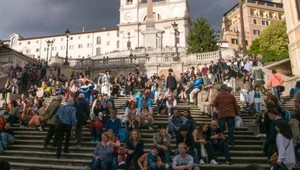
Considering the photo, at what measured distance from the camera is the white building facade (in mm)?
76625

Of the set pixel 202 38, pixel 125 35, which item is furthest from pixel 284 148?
pixel 125 35

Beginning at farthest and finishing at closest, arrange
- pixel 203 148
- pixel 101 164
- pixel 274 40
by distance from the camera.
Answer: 1. pixel 274 40
2. pixel 203 148
3. pixel 101 164

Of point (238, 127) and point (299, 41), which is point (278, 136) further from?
point (299, 41)

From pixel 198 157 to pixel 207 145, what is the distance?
52 centimetres

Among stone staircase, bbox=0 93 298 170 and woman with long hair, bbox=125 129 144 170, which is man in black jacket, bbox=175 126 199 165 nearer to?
stone staircase, bbox=0 93 298 170

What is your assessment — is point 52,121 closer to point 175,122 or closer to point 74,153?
point 74,153

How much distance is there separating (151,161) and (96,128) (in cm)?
346

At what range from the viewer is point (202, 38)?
47812 millimetres

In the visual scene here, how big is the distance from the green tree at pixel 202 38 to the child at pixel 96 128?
128 feet

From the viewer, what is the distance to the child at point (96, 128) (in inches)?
389

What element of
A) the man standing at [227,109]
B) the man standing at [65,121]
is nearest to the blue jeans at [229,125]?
the man standing at [227,109]

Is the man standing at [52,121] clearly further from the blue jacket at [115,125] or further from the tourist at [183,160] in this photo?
the tourist at [183,160]

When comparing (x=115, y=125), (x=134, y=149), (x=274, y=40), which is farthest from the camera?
(x=274, y=40)

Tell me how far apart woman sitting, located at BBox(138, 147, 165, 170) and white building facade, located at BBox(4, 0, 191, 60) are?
215 feet
